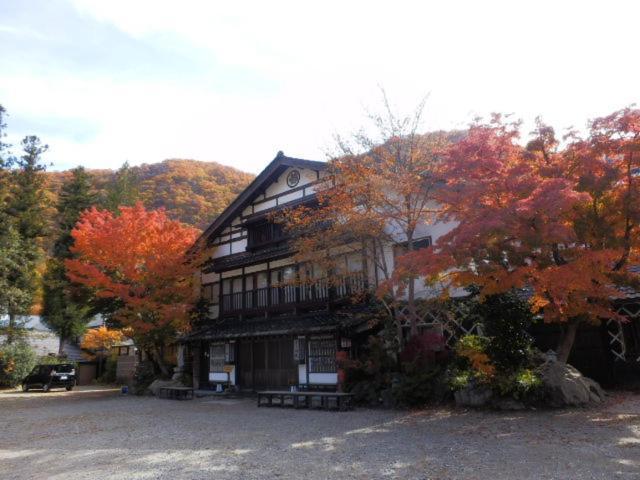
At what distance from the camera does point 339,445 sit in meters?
9.06

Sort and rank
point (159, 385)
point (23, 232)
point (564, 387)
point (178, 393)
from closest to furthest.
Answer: point (564, 387)
point (178, 393)
point (159, 385)
point (23, 232)

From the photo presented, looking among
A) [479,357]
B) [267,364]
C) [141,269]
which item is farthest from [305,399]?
[141,269]

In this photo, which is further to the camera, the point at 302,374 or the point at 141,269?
the point at 141,269

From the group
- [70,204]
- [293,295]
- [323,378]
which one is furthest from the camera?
[70,204]

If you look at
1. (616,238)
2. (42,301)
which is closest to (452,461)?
(616,238)

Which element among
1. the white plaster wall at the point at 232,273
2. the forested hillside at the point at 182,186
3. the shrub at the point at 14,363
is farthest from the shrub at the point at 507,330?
the forested hillside at the point at 182,186

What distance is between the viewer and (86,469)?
7.83 m

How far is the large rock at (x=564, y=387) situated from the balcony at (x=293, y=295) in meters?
7.25

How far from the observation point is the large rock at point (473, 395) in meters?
12.1

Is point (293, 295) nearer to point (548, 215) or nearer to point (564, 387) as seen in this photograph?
point (564, 387)

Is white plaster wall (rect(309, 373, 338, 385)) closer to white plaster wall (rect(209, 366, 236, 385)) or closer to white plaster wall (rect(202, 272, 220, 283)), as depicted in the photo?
white plaster wall (rect(209, 366, 236, 385))

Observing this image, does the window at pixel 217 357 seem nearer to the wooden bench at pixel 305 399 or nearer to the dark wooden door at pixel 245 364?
the dark wooden door at pixel 245 364

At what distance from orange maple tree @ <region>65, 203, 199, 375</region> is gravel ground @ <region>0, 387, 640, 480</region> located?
7.65 metres

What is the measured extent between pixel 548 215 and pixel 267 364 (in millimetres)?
14972
